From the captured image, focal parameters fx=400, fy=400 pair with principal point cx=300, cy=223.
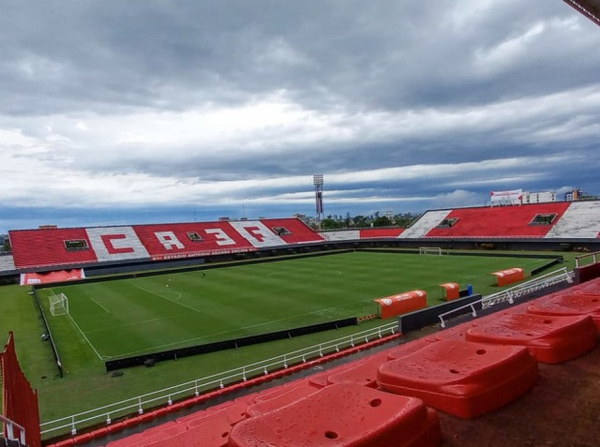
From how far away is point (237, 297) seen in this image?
89.1 ft

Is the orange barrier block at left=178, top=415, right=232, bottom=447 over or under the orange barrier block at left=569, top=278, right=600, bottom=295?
under

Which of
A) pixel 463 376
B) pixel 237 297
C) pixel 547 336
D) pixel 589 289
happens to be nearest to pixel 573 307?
pixel 547 336

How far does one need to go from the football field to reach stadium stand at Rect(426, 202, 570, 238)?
1166 centimetres

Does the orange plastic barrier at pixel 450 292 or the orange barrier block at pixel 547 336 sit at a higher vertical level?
the orange barrier block at pixel 547 336

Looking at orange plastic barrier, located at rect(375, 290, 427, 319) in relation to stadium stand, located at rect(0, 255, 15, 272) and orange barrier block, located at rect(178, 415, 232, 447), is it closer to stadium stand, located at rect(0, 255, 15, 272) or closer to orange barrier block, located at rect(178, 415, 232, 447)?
orange barrier block, located at rect(178, 415, 232, 447)

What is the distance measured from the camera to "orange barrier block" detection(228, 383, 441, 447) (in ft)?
7.99

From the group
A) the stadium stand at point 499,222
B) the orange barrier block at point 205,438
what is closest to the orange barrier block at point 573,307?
the orange barrier block at point 205,438

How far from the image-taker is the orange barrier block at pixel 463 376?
312 centimetres

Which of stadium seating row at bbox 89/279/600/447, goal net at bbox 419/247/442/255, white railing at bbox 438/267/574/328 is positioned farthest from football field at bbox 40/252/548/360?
stadium seating row at bbox 89/279/600/447

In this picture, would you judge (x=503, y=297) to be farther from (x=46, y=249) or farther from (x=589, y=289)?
(x=46, y=249)

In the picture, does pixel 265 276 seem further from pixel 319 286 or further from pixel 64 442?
pixel 64 442

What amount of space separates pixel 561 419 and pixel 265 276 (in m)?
33.2

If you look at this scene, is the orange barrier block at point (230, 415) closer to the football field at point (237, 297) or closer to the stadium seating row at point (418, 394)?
the stadium seating row at point (418, 394)

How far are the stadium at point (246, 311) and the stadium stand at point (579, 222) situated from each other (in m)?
0.21
